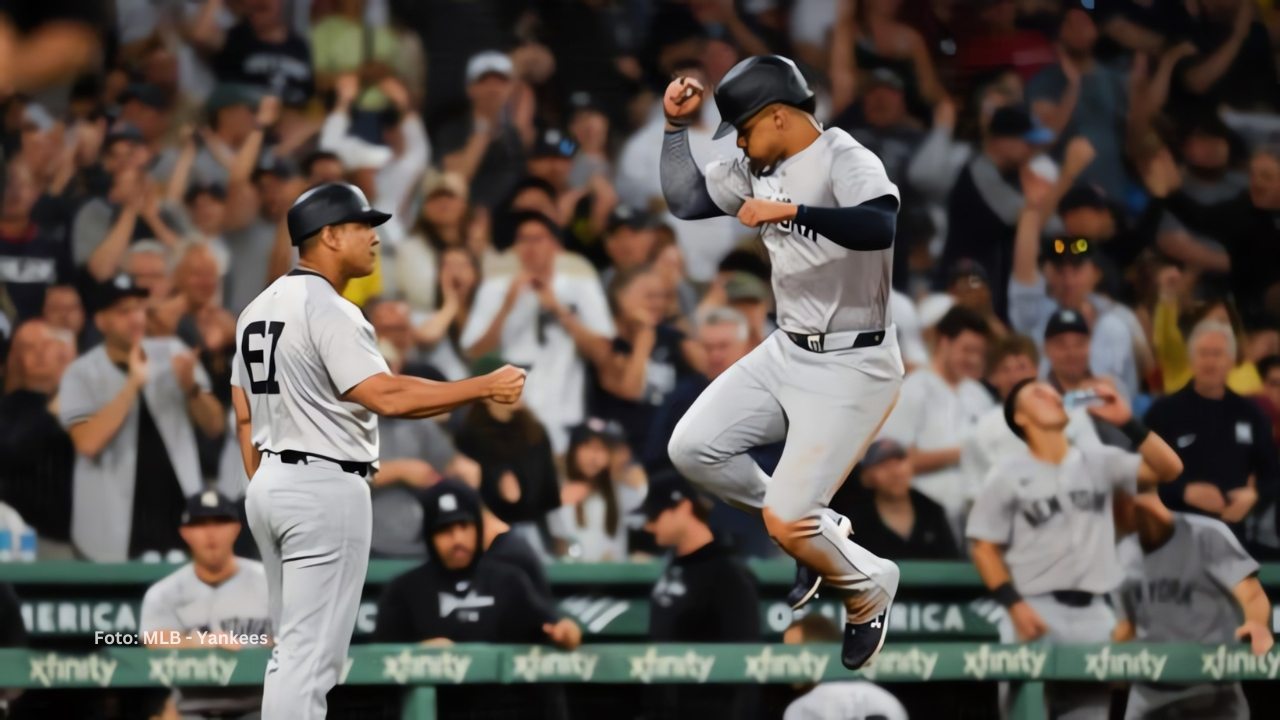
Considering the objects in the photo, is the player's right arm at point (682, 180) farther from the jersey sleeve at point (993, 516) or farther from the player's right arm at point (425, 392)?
the jersey sleeve at point (993, 516)

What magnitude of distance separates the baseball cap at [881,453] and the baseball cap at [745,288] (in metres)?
0.82

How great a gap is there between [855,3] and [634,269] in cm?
201

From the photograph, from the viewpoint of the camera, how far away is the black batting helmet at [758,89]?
462 cm

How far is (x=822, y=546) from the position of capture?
15.7 feet

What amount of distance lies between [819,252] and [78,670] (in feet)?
10.1

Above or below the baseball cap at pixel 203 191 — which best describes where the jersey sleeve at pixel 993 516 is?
below

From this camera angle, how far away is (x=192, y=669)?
6.06 metres

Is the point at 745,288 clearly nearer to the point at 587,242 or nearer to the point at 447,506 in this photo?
the point at 587,242

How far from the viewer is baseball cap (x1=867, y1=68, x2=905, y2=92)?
8.38 m

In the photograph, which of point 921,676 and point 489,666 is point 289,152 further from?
point 921,676

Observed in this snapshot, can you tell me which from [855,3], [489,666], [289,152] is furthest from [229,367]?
[855,3]

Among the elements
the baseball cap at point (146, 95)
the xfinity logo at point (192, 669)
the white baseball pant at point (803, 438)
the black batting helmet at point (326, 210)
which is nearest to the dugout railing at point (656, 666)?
the xfinity logo at point (192, 669)

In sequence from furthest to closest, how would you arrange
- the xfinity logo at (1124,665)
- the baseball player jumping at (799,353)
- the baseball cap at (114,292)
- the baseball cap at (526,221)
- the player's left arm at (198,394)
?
the baseball cap at (526,221)
the baseball cap at (114,292)
the player's left arm at (198,394)
the xfinity logo at (1124,665)
the baseball player jumping at (799,353)

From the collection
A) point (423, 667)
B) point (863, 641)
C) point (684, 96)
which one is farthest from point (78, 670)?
point (684, 96)
